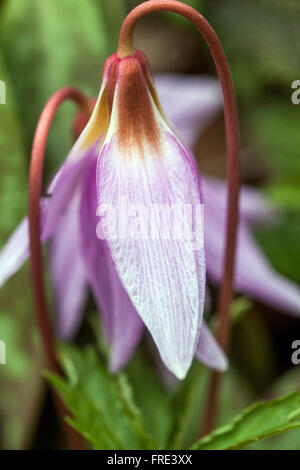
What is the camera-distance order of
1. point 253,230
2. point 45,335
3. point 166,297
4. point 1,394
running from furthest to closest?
point 253,230
point 1,394
point 45,335
point 166,297

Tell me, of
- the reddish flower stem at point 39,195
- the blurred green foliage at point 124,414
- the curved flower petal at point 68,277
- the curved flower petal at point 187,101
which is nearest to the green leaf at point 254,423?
the blurred green foliage at point 124,414

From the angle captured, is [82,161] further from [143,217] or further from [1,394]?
[1,394]

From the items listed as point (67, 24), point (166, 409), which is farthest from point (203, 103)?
point (166, 409)

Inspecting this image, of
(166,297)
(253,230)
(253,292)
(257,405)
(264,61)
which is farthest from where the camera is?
(264,61)

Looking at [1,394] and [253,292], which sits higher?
[253,292]

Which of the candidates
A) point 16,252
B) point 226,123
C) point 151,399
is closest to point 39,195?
point 16,252

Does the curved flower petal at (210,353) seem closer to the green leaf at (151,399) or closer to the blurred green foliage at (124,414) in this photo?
the blurred green foliage at (124,414)

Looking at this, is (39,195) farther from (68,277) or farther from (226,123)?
(68,277)
